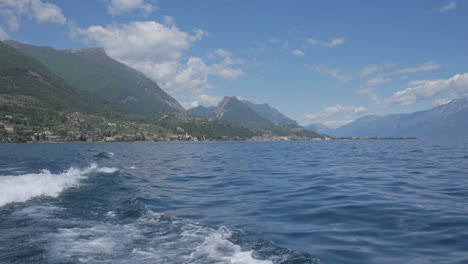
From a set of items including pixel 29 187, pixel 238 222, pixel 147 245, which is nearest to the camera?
pixel 147 245

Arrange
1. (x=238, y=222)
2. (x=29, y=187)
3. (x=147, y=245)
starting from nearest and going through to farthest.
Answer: (x=147, y=245), (x=238, y=222), (x=29, y=187)

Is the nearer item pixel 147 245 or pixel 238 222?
pixel 147 245

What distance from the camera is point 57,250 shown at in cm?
1313

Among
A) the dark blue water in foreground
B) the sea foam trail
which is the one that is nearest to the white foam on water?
the dark blue water in foreground

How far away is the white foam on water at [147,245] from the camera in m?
12.6

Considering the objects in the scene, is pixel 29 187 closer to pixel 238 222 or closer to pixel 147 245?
pixel 147 245

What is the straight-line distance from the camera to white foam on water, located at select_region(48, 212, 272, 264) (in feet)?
41.4

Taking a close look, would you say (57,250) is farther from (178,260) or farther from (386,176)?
(386,176)

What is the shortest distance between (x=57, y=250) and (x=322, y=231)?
10.8m

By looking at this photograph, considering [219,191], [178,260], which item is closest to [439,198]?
[219,191]

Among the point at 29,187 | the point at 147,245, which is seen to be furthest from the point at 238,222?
the point at 29,187

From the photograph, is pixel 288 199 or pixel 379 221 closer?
pixel 379 221

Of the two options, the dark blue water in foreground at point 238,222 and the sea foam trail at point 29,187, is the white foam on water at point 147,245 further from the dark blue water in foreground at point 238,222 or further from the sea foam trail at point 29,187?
the sea foam trail at point 29,187

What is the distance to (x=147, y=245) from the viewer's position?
1434cm
